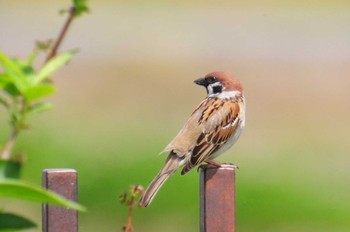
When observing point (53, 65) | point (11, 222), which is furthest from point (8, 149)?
point (11, 222)

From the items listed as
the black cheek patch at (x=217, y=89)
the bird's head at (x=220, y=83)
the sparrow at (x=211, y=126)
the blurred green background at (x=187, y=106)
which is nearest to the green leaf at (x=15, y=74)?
the sparrow at (x=211, y=126)

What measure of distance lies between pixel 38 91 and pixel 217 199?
725 millimetres

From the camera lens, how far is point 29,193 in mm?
2369

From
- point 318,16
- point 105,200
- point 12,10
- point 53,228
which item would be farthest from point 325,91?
point 53,228

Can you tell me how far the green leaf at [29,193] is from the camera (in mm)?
2300

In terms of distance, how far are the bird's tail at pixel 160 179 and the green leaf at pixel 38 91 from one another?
1005 mm

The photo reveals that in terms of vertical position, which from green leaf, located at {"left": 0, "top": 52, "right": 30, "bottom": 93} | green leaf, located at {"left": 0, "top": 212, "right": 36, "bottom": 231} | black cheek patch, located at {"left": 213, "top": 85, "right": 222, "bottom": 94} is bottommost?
green leaf, located at {"left": 0, "top": 212, "right": 36, "bottom": 231}

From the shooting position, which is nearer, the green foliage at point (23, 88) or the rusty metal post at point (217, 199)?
the green foliage at point (23, 88)

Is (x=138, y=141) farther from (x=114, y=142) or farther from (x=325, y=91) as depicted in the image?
(x=325, y=91)

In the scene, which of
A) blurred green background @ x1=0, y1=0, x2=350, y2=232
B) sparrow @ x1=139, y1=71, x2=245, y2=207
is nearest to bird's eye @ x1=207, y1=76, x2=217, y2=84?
sparrow @ x1=139, y1=71, x2=245, y2=207

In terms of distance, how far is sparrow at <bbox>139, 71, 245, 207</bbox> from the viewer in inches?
211

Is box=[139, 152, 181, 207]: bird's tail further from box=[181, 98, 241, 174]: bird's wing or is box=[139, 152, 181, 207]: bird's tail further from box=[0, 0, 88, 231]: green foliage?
box=[0, 0, 88, 231]: green foliage

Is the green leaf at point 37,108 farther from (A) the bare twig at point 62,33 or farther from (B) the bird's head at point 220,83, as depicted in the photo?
(B) the bird's head at point 220,83

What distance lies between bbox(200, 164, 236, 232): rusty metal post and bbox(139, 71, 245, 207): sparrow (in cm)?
145
